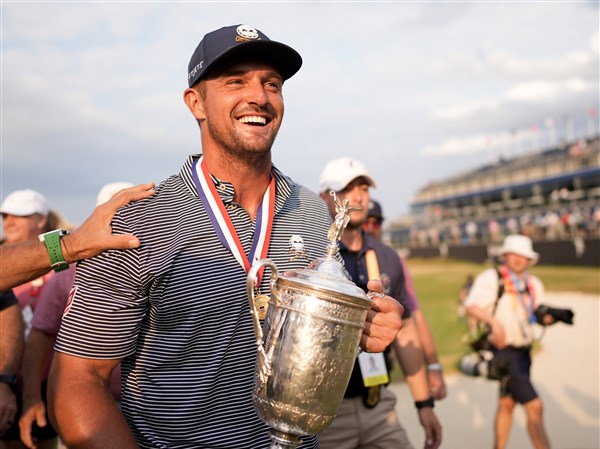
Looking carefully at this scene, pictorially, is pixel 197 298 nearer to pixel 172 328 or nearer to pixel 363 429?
pixel 172 328

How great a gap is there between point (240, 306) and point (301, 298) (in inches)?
16.4

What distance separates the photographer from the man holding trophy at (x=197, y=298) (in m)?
2.26

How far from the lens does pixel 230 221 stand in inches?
99.4

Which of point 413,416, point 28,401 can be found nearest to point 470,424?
point 413,416

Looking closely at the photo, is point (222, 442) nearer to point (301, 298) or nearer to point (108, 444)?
point (108, 444)

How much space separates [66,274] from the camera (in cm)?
432

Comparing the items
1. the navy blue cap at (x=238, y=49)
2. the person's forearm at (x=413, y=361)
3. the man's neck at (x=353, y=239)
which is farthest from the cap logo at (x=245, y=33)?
the person's forearm at (x=413, y=361)

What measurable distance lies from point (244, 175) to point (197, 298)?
1.88ft

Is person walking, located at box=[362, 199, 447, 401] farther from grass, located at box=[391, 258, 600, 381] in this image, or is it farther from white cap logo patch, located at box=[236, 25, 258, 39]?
grass, located at box=[391, 258, 600, 381]

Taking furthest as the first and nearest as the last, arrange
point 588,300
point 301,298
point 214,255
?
point 588,300, point 214,255, point 301,298

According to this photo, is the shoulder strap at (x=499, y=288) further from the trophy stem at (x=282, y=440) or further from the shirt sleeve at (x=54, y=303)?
the trophy stem at (x=282, y=440)

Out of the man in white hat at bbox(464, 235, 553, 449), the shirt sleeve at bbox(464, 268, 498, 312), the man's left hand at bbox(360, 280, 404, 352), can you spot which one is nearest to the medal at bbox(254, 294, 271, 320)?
the man's left hand at bbox(360, 280, 404, 352)

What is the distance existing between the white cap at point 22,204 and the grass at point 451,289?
785 cm

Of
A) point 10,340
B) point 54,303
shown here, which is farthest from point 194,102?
point 10,340
